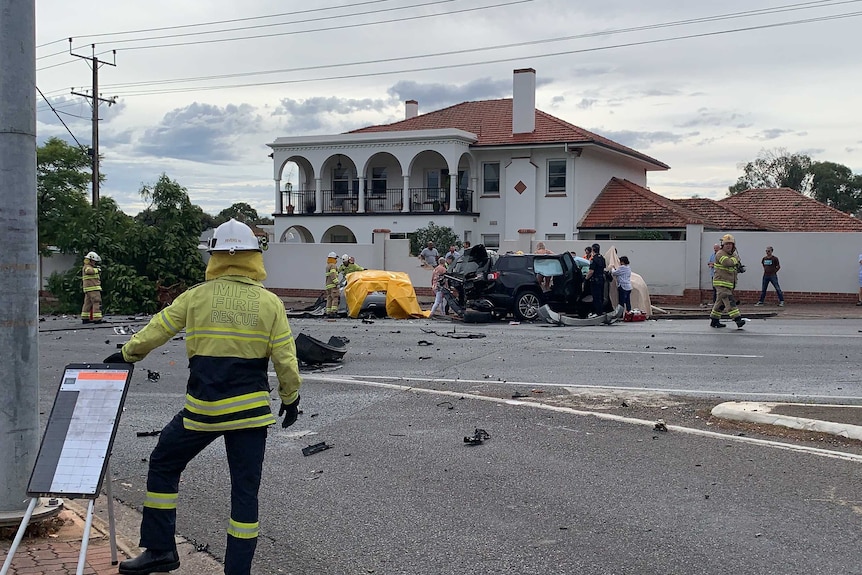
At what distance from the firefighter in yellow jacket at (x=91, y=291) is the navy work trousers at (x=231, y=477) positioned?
1812cm

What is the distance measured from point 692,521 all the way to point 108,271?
25.9 meters

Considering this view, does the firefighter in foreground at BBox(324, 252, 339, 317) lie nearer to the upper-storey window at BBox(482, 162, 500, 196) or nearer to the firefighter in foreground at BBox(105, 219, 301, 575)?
the upper-storey window at BBox(482, 162, 500, 196)

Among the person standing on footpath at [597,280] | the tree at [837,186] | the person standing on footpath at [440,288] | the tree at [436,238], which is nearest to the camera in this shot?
the person standing on footpath at [597,280]

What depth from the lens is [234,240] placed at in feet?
15.3

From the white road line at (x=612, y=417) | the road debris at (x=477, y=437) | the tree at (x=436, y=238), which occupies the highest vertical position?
the tree at (x=436, y=238)

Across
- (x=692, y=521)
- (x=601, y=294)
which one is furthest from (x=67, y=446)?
(x=601, y=294)

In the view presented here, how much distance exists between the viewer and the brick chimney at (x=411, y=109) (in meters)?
47.9

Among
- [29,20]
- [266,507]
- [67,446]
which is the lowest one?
[266,507]

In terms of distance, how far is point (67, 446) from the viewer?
4461 mm

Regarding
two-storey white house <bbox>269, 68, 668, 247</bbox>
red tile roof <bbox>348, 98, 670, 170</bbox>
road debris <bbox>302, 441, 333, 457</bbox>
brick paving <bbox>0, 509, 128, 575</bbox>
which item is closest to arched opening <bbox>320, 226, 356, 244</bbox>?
two-storey white house <bbox>269, 68, 668, 247</bbox>

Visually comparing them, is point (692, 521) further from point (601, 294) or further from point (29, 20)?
point (601, 294)

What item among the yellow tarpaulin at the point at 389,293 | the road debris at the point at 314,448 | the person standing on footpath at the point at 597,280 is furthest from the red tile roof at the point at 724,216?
the road debris at the point at 314,448

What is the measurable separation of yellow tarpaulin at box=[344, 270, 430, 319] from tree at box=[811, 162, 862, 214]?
56.6 meters

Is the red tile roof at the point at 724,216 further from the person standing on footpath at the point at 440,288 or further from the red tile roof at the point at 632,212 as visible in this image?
the person standing on footpath at the point at 440,288
